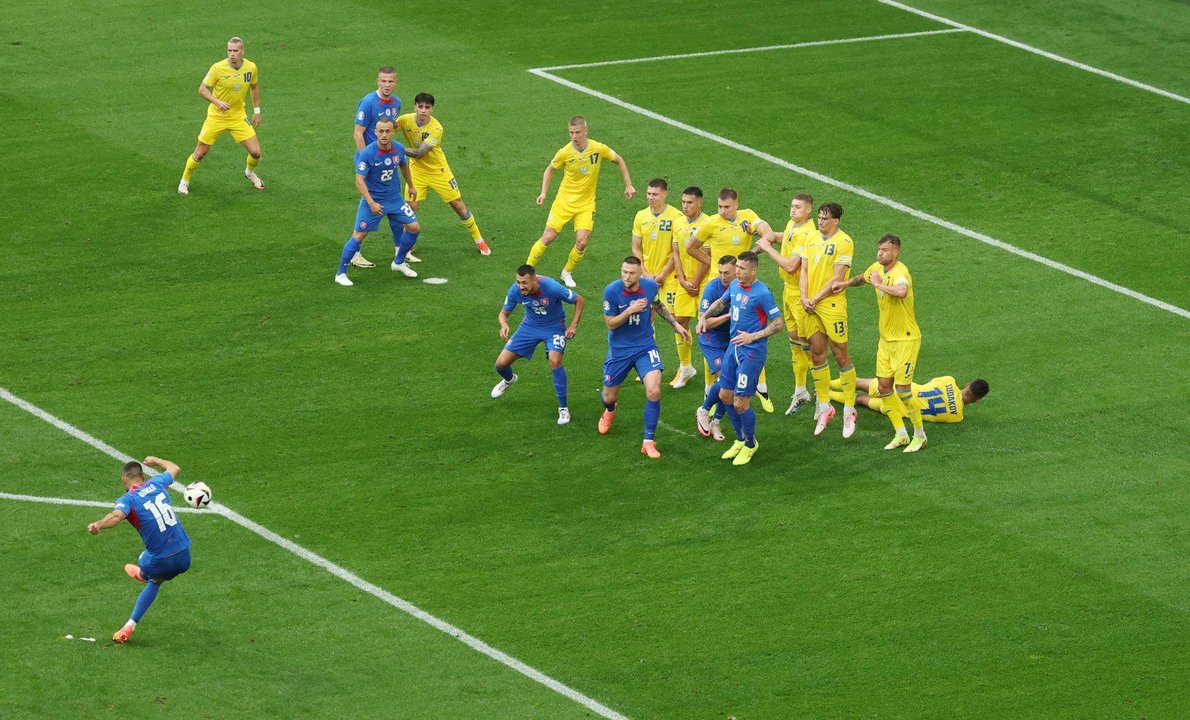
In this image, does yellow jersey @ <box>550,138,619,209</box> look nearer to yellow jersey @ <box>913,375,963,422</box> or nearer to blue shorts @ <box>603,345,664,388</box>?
blue shorts @ <box>603,345,664,388</box>

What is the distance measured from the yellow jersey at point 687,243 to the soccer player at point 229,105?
27.5 ft

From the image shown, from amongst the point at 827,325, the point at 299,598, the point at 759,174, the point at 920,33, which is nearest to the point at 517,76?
the point at 759,174

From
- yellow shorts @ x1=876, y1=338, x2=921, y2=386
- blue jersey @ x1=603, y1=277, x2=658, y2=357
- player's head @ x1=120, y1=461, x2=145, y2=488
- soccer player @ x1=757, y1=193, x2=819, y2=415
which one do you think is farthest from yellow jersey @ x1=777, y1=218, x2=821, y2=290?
player's head @ x1=120, y1=461, x2=145, y2=488

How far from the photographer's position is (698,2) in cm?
3638

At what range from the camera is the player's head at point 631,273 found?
1953cm

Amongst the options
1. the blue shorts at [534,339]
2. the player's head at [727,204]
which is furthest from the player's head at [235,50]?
the player's head at [727,204]

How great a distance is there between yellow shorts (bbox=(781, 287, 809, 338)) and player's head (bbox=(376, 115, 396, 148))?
6189 mm

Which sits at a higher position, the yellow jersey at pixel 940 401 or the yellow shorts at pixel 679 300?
the yellow shorts at pixel 679 300

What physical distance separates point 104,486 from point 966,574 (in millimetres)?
9221

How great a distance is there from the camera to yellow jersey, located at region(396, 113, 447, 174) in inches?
977

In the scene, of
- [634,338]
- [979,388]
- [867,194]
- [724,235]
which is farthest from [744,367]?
[867,194]

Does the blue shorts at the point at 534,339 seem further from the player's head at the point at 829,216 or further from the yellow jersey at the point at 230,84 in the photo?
the yellow jersey at the point at 230,84

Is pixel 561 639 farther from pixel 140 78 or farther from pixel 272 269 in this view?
pixel 140 78

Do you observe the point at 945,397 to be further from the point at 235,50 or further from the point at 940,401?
the point at 235,50
